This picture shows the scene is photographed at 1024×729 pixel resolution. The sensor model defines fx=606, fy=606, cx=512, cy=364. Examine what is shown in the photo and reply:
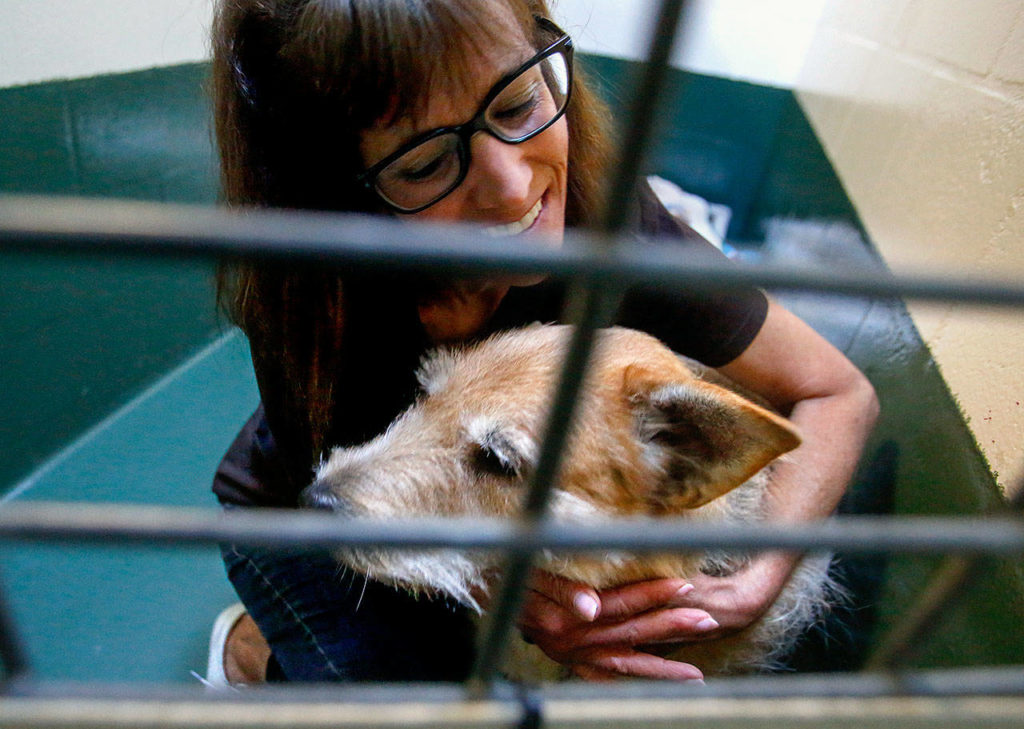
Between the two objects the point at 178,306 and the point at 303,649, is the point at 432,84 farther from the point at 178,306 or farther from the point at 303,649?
the point at 178,306

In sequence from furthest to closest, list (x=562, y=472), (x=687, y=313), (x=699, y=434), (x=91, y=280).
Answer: (x=91, y=280)
(x=687, y=313)
(x=562, y=472)
(x=699, y=434)

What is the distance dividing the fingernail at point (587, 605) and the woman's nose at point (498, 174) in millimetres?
882

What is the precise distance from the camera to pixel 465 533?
39cm

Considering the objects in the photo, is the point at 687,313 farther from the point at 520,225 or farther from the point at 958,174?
the point at 958,174

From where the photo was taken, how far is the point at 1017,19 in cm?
132

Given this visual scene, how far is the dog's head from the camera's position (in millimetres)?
1310

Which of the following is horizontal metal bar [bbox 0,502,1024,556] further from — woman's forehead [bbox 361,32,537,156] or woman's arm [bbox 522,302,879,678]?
woman's forehead [bbox 361,32,537,156]

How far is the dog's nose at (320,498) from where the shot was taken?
136cm

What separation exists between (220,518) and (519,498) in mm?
1026

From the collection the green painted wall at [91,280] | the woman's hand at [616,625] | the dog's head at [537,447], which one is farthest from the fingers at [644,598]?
the green painted wall at [91,280]

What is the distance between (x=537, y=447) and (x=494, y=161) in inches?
25.1

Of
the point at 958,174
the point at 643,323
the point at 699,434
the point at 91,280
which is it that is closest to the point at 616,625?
the point at 699,434

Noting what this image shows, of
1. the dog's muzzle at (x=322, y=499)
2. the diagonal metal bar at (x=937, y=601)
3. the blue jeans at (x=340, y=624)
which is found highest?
the diagonal metal bar at (x=937, y=601)

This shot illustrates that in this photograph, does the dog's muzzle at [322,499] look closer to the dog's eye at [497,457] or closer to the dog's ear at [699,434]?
the dog's eye at [497,457]
